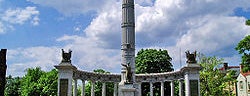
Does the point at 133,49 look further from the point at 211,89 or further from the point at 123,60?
the point at 211,89

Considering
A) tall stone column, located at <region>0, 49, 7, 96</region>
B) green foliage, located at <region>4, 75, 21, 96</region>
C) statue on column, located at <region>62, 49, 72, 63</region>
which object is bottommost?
green foliage, located at <region>4, 75, 21, 96</region>

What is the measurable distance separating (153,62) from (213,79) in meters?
15.5

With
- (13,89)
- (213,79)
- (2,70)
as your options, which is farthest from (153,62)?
(2,70)

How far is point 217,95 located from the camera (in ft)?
132

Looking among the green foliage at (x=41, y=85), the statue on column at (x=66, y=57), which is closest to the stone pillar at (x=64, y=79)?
the statue on column at (x=66, y=57)

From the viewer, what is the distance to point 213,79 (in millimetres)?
40125

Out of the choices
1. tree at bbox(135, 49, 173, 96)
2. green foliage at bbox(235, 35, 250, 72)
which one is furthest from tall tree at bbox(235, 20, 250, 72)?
tree at bbox(135, 49, 173, 96)

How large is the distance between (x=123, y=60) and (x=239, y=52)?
15.9m

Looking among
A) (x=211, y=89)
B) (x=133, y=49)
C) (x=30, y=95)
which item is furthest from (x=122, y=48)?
(x=30, y=95)

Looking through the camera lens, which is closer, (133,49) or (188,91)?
(188,91)

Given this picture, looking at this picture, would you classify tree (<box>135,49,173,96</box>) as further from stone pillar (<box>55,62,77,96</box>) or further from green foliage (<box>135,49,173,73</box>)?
stone pillar (<box>55,62,77,96</box>)

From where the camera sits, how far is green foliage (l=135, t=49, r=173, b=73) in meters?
54.1

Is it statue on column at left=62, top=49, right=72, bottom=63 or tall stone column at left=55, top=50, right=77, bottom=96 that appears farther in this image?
statue on column at left=62, top=49, right=72, bottom=63

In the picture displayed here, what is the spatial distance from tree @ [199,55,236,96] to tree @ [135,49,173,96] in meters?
13.0
